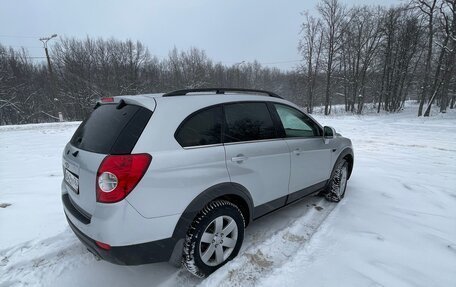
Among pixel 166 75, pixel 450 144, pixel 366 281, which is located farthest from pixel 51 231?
pixel 166 75

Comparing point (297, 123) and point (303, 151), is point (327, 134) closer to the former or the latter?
point (297, 123)

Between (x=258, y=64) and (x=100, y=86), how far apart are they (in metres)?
41.8

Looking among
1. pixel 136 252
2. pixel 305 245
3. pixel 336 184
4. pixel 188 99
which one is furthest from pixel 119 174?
pixel 336 184

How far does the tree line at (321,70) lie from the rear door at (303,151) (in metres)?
24.4

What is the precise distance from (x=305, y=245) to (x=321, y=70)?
101 ft

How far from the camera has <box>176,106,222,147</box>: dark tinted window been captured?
210 centimetres

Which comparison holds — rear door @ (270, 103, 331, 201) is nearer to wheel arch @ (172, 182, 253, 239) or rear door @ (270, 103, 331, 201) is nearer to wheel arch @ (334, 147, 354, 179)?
wheel arch @ (334, 147, 354, 179)

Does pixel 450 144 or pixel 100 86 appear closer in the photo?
pixel 450 144

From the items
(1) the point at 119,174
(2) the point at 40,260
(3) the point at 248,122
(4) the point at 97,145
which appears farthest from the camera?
(3) the point at 248,122

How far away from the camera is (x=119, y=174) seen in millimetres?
1818

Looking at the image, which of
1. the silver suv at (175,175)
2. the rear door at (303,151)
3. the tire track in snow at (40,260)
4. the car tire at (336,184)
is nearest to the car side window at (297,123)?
the rear door at (303,151)

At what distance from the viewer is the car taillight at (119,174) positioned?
1818 mm

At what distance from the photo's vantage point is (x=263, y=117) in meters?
2.92

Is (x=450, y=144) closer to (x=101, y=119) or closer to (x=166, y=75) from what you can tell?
(x=101, y=119)
